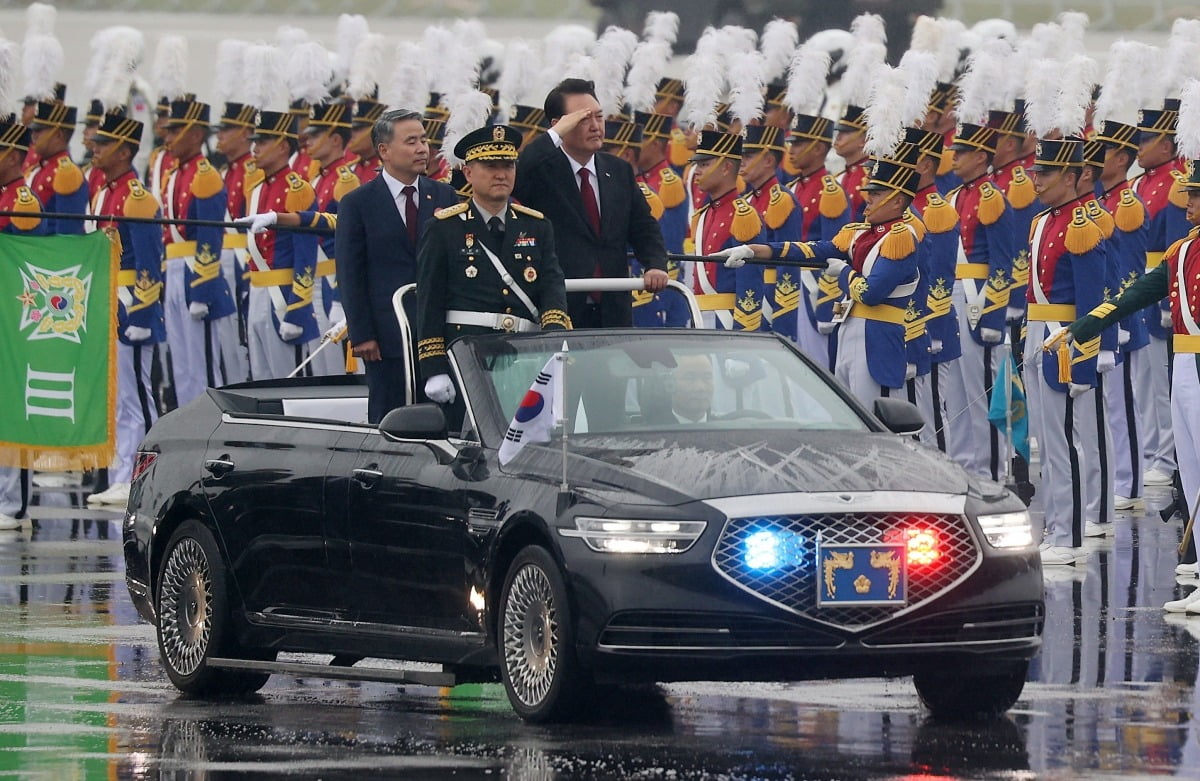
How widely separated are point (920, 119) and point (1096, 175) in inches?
81.1

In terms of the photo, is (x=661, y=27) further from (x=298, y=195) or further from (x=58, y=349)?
(x=58, y=349)

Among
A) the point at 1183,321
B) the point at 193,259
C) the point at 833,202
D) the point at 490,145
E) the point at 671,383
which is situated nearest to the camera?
the point at 671,383

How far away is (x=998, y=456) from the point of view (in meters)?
19.3

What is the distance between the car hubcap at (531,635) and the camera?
32.3ft

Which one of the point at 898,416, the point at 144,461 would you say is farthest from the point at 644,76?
the point at 898,416

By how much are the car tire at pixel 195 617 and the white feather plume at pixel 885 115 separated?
663 centimetres

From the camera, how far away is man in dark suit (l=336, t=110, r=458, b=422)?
1310cm

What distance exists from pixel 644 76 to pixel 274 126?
309 centimetres

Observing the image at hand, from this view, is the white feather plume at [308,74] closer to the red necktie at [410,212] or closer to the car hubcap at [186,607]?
the red necktie at [410,212]

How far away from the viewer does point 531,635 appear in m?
9.97

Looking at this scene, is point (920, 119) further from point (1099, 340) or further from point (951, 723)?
point (951, 723)

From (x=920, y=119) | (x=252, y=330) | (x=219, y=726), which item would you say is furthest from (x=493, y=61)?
(x=219, y=726)

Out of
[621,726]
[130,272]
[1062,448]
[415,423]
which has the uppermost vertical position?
[130,272]

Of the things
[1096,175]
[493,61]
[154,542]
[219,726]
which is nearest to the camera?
[219,726]
